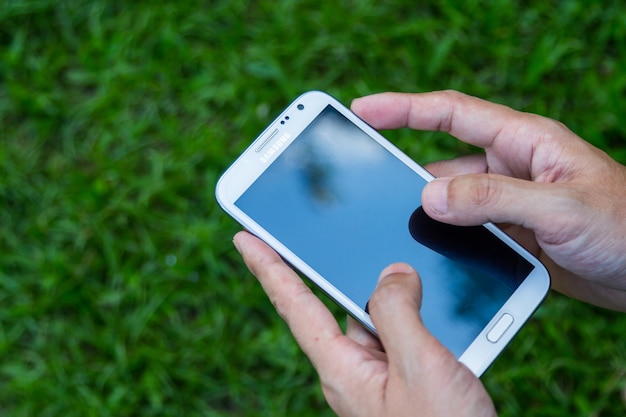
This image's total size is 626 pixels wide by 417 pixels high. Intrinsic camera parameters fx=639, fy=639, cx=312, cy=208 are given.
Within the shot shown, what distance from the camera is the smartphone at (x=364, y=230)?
5.49 feet

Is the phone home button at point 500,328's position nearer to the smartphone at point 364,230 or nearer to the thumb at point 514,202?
the smartphone at point 364,230

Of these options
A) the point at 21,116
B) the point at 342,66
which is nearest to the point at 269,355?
the point at 342,66

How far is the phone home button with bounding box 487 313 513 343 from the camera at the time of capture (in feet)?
5.35

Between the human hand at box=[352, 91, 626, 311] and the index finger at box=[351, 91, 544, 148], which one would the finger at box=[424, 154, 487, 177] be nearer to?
the human hand at box=[352, 91, 626, 311]

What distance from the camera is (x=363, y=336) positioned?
1749 mm

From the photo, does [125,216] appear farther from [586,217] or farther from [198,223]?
[586,217]

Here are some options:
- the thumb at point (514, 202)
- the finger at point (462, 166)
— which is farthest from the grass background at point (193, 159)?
the thumb at point (514, 202)

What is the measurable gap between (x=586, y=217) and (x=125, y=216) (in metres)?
1.64

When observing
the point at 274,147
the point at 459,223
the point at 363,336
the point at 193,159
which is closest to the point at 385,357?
the point at 363,336

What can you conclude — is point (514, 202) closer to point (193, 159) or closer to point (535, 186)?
point (535, 186)

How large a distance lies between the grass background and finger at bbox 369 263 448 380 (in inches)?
37.6

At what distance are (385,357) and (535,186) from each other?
0.56m

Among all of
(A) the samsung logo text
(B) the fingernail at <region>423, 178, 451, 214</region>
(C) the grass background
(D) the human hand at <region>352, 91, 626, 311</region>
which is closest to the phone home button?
(D) the human hand at <region>352, 91, 626, 311</region>

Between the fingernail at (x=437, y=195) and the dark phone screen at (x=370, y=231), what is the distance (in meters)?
0.12
